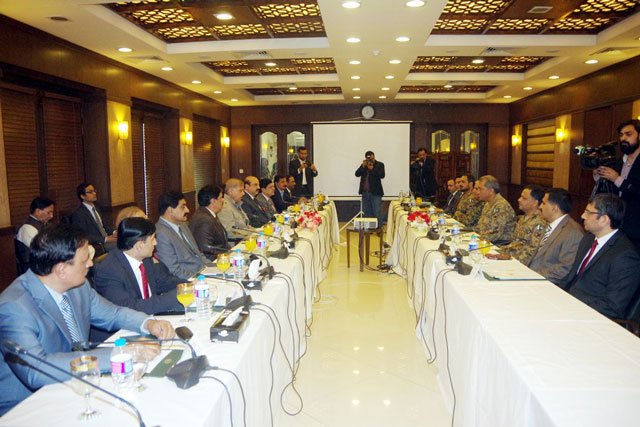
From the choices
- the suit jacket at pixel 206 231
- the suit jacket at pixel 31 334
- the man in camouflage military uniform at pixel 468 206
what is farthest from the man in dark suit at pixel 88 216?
the man in camouflage military uniform at pixel 468 206

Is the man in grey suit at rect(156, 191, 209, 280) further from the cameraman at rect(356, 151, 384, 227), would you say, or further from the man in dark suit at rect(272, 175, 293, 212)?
the cameraman at rect(356, 151, 384, 227)

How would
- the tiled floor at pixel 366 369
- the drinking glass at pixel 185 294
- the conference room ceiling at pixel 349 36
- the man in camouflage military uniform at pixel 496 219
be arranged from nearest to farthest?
the drinking glass at pixel 185 294, the tiled floor at pixel 366 369, the conference room ceiling at pixel 349 36, the man in camouflage military uniform at pixel 496 219

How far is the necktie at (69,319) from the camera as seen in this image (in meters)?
1.78

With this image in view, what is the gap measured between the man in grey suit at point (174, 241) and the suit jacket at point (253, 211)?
2.37 meters

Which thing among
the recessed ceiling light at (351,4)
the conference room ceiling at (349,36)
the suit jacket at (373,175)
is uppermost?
the conference room ceiling at (349,36)


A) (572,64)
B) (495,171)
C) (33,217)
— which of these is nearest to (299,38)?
(33,217)

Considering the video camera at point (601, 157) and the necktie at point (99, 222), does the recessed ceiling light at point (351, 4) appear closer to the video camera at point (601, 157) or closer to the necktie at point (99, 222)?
the video camera at point (601, 157)

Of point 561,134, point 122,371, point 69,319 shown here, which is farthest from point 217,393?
point 561,134

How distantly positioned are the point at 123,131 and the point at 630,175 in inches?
222

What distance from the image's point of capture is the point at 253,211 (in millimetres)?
5742

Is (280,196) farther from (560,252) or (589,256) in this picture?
(589,256)

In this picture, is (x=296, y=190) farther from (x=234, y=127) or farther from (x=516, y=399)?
(x=516, y=399)

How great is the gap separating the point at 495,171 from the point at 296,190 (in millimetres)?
4735

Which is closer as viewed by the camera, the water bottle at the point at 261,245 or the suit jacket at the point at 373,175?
the water bottle at the point at 261,245
